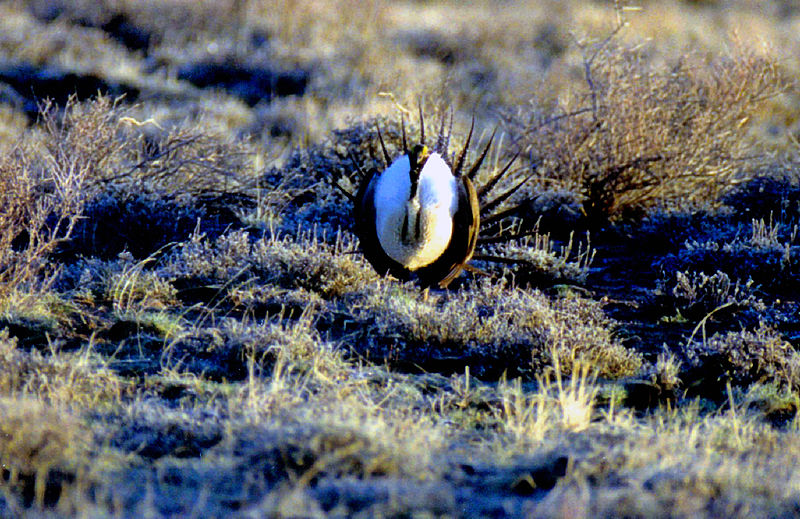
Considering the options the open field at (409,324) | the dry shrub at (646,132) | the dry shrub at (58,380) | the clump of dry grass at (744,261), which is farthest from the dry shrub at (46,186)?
the clump of dry grass at (744,261)

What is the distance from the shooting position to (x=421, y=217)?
4.53 metres

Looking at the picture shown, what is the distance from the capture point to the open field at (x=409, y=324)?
264 centimetres

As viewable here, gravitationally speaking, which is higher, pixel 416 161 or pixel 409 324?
pixel 416 161

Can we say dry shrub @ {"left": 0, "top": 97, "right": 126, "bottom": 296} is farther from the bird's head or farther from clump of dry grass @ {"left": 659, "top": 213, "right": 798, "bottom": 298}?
clump of dry grass @ {"left": 659, "top": 213, "right": 798, "bottom": 298}

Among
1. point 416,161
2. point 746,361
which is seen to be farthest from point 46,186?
point 746,361

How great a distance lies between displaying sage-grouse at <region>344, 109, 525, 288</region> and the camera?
14.8ft

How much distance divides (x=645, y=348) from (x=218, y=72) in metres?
9.72

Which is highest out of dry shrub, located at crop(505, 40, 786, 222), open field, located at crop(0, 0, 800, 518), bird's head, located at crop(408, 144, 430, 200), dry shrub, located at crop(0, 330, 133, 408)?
dry shrub, located at crop(505, 40, 786, 222)

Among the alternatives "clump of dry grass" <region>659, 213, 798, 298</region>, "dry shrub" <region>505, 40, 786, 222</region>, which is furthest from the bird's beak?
"dry shrub" <region>505, 40, 786, 222</region>

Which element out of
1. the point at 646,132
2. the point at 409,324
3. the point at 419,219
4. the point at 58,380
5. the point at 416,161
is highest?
the point at 646,132

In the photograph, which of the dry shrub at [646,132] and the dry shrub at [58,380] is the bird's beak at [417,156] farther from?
the dry shrub at [646,132]

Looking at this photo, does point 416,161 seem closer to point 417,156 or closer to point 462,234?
point 417,156

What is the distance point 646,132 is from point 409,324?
10.0ft

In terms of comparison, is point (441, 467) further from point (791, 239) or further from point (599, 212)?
point (599, 212)
